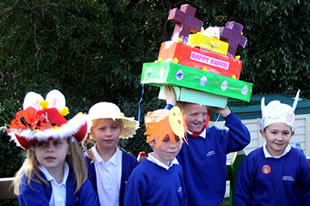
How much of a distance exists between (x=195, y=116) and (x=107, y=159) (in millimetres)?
799

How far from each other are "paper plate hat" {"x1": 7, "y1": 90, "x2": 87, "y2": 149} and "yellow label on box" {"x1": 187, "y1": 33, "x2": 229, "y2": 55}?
1053mm

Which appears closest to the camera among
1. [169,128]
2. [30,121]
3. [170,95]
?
[30,121]

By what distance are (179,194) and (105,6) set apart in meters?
4.34

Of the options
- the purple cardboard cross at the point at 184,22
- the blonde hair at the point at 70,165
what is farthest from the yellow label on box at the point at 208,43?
the blonde hair at the point at 70,165

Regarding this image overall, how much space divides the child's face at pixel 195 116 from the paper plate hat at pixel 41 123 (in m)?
0.87

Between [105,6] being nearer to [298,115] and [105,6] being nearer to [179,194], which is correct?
[298,115]

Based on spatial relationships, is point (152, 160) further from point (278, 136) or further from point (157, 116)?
point (278, 136)

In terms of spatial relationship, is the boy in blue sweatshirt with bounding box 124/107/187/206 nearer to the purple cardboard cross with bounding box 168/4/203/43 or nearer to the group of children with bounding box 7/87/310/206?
the group of children with bounding box 7/87/310/206

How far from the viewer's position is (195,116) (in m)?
2.96

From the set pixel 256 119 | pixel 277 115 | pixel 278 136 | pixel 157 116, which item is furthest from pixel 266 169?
pixel 256 119

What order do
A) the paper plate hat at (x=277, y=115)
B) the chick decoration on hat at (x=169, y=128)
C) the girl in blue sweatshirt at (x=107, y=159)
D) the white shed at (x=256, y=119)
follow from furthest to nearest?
the white shed at (x=256, y=119), the paper plate hat at (x=277, y=115), the girl in blue sweatshirt at (x=107, y=159), the chick decoration on hat at (x=169, y=128)

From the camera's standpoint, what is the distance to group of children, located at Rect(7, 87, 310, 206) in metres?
2.51

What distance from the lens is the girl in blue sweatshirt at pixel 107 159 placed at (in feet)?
9.48

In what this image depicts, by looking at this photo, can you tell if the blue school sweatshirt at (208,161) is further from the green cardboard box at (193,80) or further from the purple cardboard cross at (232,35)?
the purple cardboard cross at (232,35)
